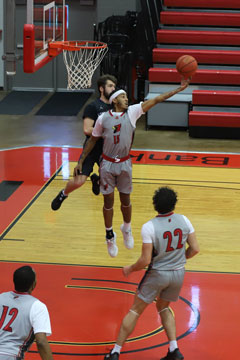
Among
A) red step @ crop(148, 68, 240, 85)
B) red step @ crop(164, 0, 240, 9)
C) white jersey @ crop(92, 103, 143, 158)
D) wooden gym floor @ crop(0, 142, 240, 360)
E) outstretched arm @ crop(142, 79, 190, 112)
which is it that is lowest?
wooden gym floor @ crop(0, 142, 240, 360)

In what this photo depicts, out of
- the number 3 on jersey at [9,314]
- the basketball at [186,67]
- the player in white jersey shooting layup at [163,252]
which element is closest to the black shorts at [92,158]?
the basketball at [186,67]

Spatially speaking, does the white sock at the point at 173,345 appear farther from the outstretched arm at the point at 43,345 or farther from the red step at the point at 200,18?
the red step at the point at 200,18

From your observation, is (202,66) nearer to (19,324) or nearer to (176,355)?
(176,355)

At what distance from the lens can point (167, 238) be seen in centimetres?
515

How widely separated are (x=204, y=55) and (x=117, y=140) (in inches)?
345

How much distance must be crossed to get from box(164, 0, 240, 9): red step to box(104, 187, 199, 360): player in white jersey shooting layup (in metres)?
11.9

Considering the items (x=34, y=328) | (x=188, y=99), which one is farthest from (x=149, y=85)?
(x=34, y=328)

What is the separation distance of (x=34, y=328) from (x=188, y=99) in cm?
1047

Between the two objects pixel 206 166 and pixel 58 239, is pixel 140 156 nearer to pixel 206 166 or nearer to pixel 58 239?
pixel 206 166

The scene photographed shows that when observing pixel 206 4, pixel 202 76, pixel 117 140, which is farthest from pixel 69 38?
pixel 117 140

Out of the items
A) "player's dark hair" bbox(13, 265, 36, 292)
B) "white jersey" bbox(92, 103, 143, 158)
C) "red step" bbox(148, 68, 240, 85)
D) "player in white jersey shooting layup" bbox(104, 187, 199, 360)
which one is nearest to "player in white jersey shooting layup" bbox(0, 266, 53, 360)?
"player's dark hair" bbox(13, 265, 36, 292)

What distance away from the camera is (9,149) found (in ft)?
41.7

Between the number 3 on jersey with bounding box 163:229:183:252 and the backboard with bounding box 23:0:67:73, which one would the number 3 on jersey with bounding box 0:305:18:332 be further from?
the backboard with bounding box 23:0:67:73

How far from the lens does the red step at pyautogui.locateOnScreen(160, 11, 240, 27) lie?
15.9m
